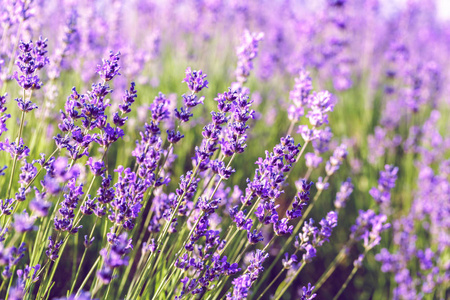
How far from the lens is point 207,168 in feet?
5.35

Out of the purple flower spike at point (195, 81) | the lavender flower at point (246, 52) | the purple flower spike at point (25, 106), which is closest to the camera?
the purple flower spike at point (25, 106)

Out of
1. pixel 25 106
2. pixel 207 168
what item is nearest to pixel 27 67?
pixel 25 106

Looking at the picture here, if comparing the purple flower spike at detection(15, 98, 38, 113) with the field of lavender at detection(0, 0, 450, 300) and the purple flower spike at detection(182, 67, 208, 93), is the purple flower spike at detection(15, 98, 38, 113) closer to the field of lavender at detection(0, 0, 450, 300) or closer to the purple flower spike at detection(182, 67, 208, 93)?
the field of lavender at detection(0, 0, 450, 300)

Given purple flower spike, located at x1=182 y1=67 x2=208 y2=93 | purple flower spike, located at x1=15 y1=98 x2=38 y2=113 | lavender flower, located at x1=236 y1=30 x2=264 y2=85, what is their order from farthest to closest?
lavender flower, located at x1=236 y1=30 x2=264 y2=85
purple flower spike, located at x1=182 y1=67 x2=208 y2=93
purple flower spike, located at x1=15 y1=98 x2=38 y2=113

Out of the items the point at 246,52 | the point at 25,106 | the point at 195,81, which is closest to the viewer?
the point at 25,106

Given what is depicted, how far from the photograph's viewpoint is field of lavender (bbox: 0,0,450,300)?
1.49 m

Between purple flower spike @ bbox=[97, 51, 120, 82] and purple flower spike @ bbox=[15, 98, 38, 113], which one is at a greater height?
purple flower spike @ bbox=[97, 51, 120, 82]

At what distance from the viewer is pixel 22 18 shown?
6.48 ft

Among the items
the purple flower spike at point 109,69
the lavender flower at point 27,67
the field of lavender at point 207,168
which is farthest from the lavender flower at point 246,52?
the lavender flower at point 27,67

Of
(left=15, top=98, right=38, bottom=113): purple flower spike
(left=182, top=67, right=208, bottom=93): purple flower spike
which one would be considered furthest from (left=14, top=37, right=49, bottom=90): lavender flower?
(left=182, top=67, right=208, bottom=93): purple flower spike

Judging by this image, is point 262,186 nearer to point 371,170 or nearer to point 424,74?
point 371,170

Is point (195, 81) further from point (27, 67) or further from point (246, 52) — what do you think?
point (246, 52)

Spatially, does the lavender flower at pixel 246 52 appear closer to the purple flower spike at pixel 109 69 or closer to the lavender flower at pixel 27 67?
the purple flower spike at pixel 109 69

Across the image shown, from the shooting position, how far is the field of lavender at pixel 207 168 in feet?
4.89
